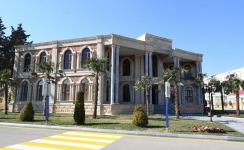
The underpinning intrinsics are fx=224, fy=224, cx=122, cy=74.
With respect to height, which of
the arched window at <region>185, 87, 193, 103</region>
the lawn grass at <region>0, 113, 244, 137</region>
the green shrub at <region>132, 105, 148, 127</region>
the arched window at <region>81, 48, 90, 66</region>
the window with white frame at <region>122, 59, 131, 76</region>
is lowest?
the lawn grass at <region>0, 113, 244, 137</region>

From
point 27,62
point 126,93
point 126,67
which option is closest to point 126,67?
point 126,67

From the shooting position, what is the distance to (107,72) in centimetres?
3152

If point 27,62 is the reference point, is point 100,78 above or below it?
below

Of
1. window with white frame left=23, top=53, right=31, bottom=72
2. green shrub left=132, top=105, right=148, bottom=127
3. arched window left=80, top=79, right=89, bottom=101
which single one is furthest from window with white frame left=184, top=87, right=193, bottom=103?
window with white frame left=23, top=53, right=31, bottom=72

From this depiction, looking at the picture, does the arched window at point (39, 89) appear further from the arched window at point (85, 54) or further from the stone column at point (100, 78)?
the stone column at point (100, 78)

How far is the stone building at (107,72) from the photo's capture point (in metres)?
30.1

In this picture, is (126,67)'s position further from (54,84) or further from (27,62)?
(27,62)

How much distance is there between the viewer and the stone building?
98.8ft

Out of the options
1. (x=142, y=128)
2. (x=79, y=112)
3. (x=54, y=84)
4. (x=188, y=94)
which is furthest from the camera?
(x=188, y=94)

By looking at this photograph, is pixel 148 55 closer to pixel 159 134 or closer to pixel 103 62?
pixel 103 62

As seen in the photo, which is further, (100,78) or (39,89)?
(39,89)

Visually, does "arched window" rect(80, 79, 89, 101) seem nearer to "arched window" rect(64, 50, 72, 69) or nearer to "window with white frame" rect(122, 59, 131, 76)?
"arched window" rect(64, 50, 72, 69)

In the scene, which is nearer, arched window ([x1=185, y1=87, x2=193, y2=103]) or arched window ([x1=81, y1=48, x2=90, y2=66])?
arched window ([x1=81, y1=48, x2=90, y2=66])

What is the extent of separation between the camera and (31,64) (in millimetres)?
34250
